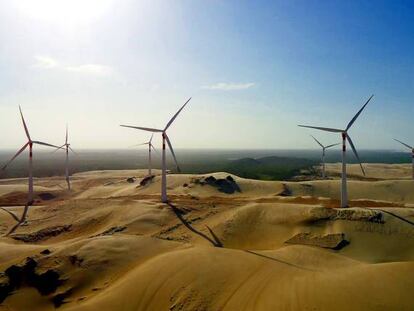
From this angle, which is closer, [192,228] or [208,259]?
[208,259]

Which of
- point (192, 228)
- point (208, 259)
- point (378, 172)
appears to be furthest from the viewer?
point (378, 172)

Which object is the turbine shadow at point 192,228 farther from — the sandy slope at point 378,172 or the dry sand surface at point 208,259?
the sandy slope at point 378,172

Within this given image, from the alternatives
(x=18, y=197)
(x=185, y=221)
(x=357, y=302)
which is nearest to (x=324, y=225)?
(x=185, y=221)

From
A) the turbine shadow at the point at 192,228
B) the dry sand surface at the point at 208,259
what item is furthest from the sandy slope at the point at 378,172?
the turbine shadow at the point at 192,228

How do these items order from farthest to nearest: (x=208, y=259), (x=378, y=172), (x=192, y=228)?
(x=378, y=172)
(x=192, y=228)
(x=208, y=259)

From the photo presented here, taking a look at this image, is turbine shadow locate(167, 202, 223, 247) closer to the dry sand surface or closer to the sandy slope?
the dry sand surface

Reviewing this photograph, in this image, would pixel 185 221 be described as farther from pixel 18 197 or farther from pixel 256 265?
pixel 18 197

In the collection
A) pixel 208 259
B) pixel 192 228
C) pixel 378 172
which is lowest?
pixel 192 228

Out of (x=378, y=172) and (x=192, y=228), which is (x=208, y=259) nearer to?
(x=192, y=228)

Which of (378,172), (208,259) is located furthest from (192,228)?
(378,172)
